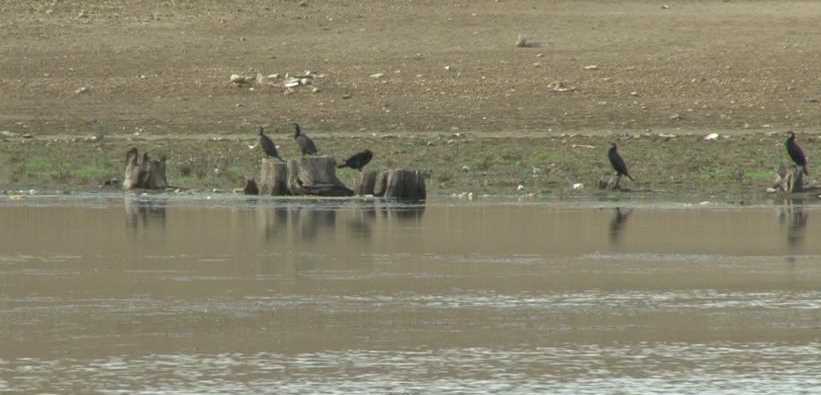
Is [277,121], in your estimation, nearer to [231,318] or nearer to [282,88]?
[282,88]

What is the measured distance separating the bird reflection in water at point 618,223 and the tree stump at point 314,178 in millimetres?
3057

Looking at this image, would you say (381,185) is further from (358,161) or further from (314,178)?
(358,161)

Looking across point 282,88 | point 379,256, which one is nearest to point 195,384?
point 379,256

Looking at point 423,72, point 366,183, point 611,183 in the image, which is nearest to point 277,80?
point 423,72

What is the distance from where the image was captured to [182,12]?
4303 centimetres

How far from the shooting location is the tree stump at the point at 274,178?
22484 millimetres

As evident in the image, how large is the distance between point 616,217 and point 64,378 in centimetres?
1047

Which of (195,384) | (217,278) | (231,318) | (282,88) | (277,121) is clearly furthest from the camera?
(282,88)

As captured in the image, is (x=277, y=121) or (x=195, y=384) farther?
(x=277, y=121)

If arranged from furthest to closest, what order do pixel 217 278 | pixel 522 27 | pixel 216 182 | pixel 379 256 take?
pixel 522 27, pixel 216 182, pixel 379 256, pixel 217 278

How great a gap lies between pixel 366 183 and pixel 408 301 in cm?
882

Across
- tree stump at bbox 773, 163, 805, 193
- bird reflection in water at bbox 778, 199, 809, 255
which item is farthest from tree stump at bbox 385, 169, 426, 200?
tree stump at bbox 773, 163, 805, 193

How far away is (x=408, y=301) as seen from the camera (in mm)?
13594

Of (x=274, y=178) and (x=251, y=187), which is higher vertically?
(x=274, y=178)
